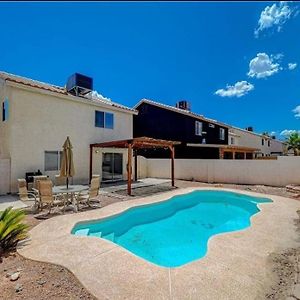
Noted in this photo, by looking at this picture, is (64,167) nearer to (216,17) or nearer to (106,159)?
(106,159)

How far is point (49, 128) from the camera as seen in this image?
14.1 meters

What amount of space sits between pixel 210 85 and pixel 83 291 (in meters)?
28.8

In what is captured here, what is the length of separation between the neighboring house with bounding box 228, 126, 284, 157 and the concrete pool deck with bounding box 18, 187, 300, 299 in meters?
28.3

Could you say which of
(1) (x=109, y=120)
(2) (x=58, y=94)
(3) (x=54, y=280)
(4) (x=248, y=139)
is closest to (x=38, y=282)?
(3) (x=54, y=280)

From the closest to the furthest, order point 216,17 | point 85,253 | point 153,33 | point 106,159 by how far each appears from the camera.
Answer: point 85,253 → point 216,17 → point 153,33 → point 106,159

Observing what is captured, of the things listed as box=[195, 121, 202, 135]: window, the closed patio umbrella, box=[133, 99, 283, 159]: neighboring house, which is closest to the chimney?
box=[133, 99, 283, 159]: neighboring house

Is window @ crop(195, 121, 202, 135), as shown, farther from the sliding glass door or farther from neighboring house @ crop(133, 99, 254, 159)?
the sliding glass door

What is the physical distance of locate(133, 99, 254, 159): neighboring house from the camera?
2419 centimetres

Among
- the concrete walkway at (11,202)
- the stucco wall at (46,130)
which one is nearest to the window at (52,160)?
the stucco wall at (46,130)

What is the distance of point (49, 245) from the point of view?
5531mm

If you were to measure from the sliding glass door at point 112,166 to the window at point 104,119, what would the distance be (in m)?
2.36

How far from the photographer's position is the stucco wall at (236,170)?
50.9ft

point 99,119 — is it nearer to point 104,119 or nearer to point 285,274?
point 104,119

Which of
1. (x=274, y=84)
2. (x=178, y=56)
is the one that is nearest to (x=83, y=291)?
(x=178, y=56)
